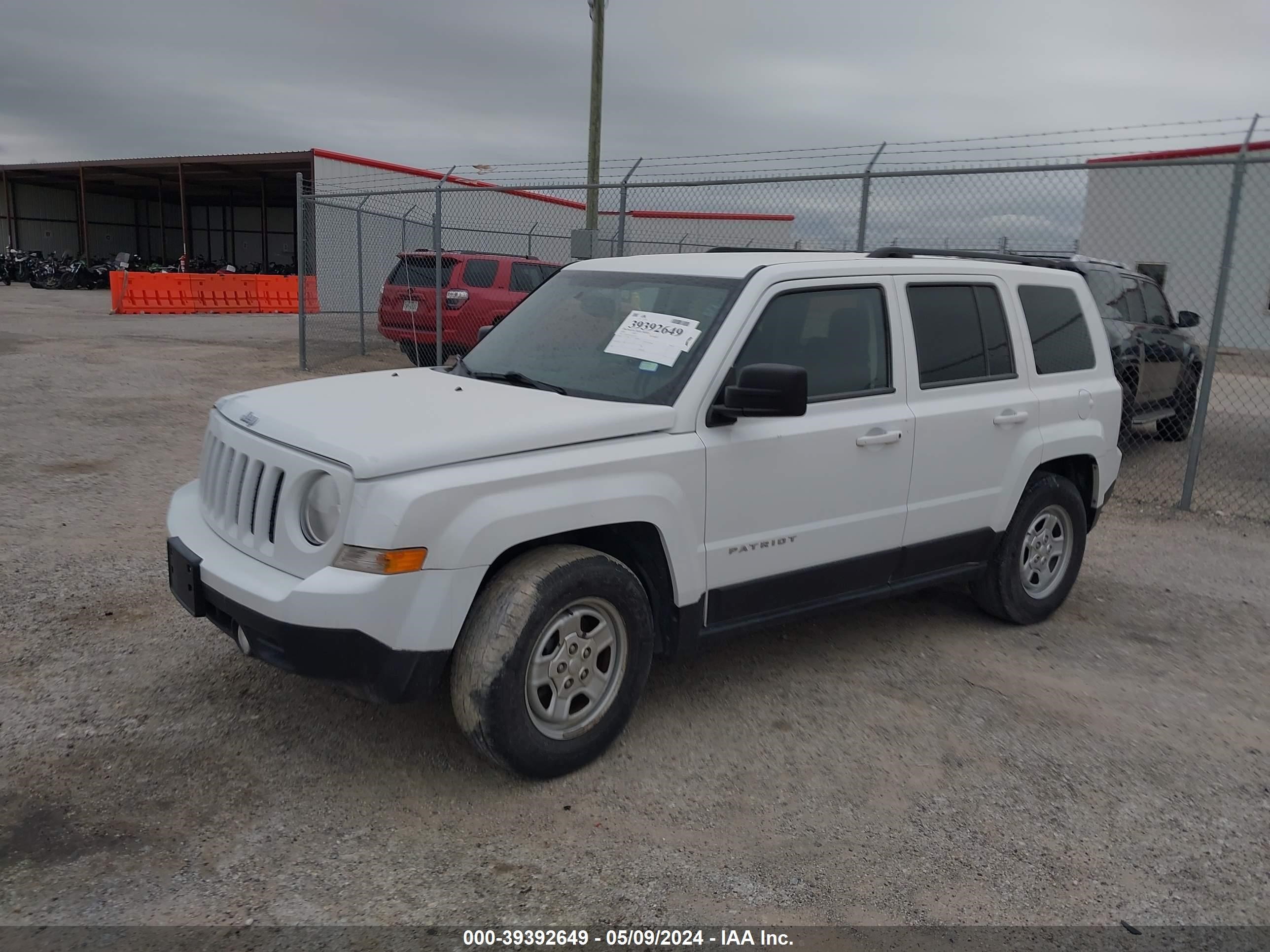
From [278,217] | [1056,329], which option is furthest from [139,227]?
[1056,329]

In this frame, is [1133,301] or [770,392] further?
[1133,301]

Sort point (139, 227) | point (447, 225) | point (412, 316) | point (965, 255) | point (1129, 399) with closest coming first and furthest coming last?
point (965, 255)
point (1129, 399)
point (412, 316)
point (447, 225)
point (139, 227)

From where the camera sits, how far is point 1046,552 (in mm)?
5391

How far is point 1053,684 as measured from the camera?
4680 mm

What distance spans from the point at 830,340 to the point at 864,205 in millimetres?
4735

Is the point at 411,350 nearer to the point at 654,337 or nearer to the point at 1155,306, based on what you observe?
the point at 1155,306

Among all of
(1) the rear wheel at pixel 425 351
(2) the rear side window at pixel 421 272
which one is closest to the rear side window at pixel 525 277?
(2) the rear side window at pixel 421 272

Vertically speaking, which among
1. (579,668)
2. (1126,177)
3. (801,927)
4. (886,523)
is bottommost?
(801,927)

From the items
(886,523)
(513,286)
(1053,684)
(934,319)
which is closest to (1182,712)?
(1053,684)

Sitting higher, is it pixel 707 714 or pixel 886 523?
pixel 886 523

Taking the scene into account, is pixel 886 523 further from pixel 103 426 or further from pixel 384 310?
pixel 384 310

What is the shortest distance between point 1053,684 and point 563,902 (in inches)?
108

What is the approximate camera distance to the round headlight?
3.28 m

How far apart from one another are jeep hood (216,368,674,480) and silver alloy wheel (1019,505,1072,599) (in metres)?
2.51
